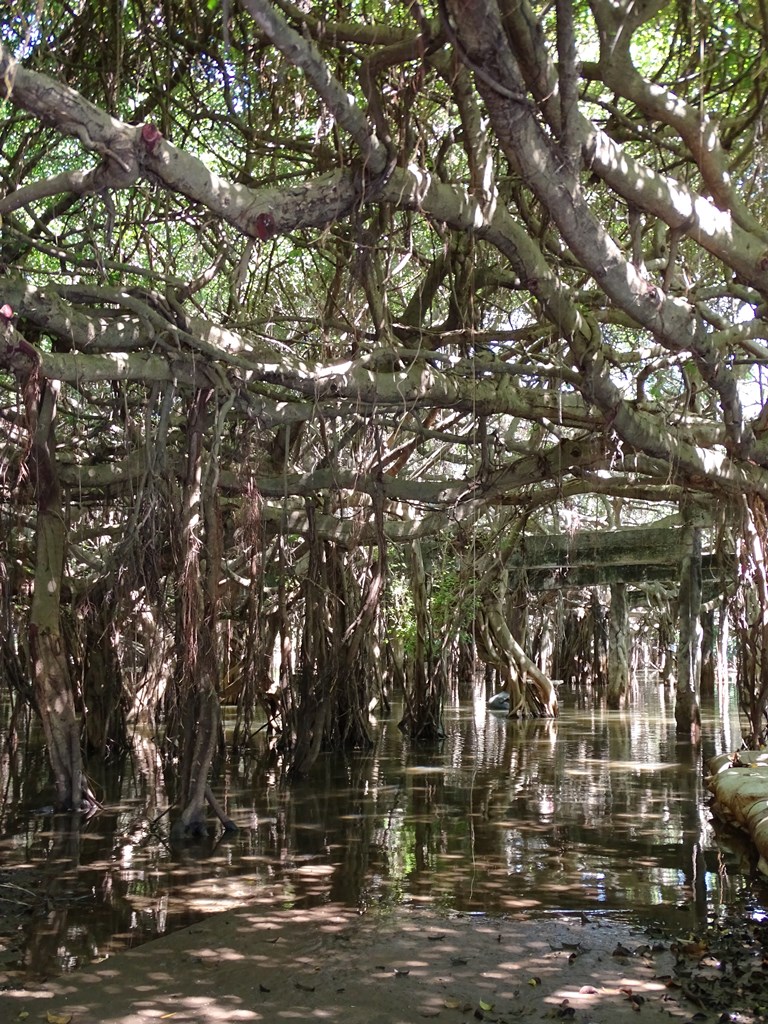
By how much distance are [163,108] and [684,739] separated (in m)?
8.56

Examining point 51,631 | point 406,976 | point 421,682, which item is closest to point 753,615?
Result: point 421,682

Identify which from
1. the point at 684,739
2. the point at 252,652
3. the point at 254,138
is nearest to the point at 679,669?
the point at 684,739

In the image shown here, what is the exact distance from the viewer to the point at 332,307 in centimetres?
685

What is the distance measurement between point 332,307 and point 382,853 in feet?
11.1

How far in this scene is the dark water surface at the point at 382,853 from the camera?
4.26 metres

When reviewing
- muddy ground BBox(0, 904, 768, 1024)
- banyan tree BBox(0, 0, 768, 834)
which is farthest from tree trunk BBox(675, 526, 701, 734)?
muddy ground BBox(0, 904, 768, 1024)

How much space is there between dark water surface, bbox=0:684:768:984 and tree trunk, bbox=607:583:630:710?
315 inches

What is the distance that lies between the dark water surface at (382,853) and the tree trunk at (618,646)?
315 inches

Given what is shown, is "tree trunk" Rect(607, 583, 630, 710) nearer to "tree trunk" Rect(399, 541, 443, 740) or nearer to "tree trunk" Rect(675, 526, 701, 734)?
"tree trunk" Rect(675, 526, 701, 734)

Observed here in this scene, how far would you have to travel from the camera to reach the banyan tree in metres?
4.27

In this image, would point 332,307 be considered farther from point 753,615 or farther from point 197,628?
point 753,615

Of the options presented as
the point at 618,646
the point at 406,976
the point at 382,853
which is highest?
the point at 618,646

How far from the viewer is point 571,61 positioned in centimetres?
374

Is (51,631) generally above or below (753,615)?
below
